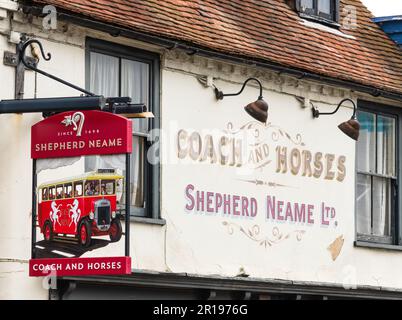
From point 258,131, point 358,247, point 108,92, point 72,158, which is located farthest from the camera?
point 358,247

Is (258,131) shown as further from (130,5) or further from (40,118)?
(40,118)

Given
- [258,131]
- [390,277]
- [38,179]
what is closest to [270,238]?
[258,131]

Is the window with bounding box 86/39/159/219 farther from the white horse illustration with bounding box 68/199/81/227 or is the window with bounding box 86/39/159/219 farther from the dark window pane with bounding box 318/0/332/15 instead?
the dark window pane with bounding box 318/0/332/15

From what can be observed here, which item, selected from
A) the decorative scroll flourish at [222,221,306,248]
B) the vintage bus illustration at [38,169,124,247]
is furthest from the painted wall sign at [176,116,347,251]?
the vintage bus illustration at [38,169,124,247]

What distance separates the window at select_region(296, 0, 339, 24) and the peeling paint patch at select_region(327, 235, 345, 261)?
2.94 metres

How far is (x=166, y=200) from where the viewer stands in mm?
16703

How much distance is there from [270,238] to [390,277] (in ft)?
8.14

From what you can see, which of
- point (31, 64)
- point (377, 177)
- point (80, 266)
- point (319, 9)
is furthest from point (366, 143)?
point (80, 266)

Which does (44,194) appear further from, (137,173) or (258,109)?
(258,109)

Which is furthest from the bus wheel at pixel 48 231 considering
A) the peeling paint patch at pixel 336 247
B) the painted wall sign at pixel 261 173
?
the peeling paint patch at pixel 336 247

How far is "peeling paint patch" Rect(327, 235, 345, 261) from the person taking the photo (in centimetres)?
1905

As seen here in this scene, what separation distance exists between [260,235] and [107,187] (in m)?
4.12

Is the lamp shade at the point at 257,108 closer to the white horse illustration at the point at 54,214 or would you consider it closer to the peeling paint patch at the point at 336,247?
the peeling paint patch at the point at 336,247

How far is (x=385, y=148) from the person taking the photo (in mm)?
20156
